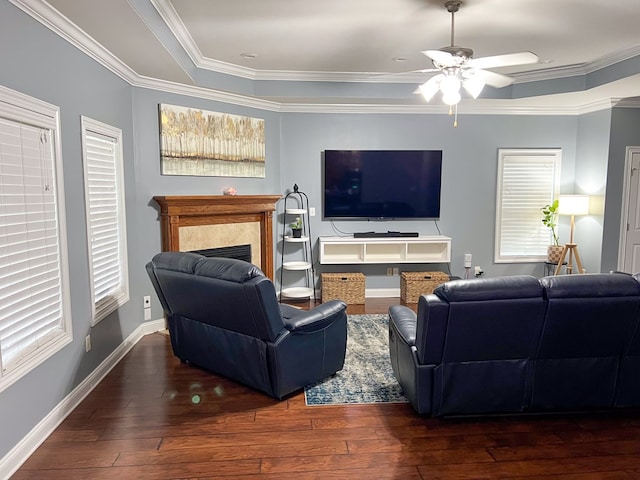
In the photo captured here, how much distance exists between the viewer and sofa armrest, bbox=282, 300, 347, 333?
3.13 meters

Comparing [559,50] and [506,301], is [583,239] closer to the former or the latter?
[559,50]

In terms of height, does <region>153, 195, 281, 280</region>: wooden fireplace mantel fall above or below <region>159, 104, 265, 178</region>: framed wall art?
below

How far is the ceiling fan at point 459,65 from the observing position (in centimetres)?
330

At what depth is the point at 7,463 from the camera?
2.39 metres

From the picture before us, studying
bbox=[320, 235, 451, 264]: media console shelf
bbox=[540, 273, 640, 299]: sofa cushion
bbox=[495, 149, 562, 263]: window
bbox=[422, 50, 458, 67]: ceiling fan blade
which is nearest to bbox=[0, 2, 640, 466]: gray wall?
bbox=[495, 149, 562, 263]: window

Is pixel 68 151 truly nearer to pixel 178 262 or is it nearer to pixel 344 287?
pixel 178 262

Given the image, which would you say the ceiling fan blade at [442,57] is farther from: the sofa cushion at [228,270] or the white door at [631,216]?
the white door at [631,216]

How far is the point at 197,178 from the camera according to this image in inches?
203

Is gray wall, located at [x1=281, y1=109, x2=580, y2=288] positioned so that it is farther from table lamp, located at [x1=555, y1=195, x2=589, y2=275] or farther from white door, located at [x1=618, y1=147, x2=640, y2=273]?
white door, located at [x1=618, y1=147, x2=640, y2=273]

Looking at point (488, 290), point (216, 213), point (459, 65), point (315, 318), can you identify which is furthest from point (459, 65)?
point (216, 213)

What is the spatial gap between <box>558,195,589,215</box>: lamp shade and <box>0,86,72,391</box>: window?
225 inches

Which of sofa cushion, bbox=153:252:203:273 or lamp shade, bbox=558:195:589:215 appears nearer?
sofa cushion, bbox=153:252:203:273

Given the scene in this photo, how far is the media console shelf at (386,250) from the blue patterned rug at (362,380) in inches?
62.2

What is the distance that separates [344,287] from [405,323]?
2.89 m
